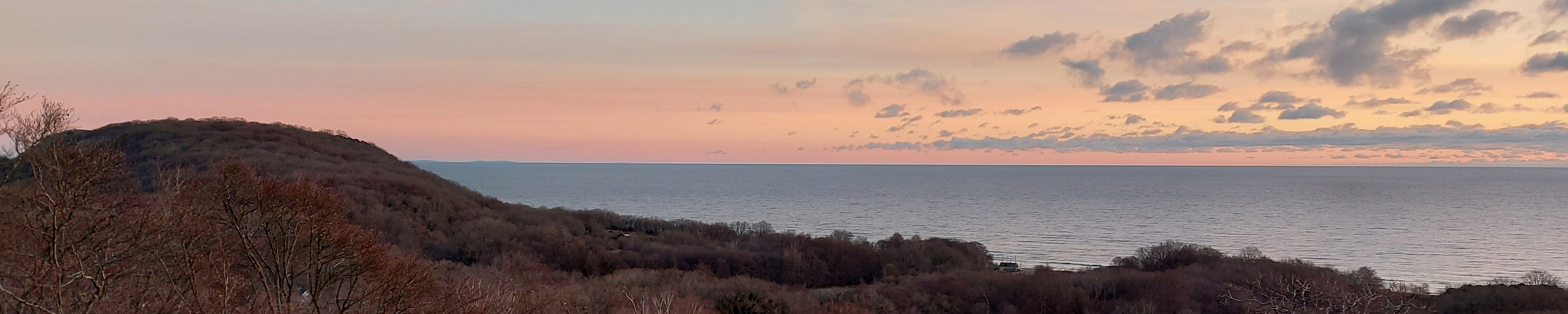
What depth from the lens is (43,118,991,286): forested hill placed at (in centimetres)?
4744

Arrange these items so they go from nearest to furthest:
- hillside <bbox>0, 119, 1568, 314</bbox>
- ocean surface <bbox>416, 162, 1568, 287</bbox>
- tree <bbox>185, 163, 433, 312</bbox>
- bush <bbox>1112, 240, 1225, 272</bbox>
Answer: hillside <bbox>0, 119, 1568, 314</bbox>
tree <bbox>185, 163, 433, 312</bbox>
bush <bbox>1112, 240, 1225, 272</bbox>
ocean surface <bbox>416, 162, 1568, 287</bbox>

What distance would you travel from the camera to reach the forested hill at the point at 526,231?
156ft

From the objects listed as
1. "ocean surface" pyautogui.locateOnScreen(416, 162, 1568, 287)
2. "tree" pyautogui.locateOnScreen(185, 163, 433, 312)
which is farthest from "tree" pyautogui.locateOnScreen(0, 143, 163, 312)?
"ocean surface" pyautogui.locateOnScreen(416, 162, 1568, 287)

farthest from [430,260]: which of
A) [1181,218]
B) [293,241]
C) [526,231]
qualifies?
[1181,218]

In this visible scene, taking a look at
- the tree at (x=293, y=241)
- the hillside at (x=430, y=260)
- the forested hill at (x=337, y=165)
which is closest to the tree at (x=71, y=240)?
the hillside at (x=430, y=260)

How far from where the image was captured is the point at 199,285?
14.9m

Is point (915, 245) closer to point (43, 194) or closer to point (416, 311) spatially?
point (416, 311)

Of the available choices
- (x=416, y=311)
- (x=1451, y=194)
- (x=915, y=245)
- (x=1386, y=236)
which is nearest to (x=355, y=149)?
(x=915, y=245)

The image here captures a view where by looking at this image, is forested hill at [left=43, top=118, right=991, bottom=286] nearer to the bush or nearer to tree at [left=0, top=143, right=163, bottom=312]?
the bush

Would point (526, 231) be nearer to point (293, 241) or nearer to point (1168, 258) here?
point (293, 241)

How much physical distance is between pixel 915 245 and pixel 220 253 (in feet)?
150

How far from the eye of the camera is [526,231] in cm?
5275

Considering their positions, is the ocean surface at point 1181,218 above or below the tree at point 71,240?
below

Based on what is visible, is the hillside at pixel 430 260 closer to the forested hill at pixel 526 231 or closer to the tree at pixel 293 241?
the tree at pixel 293 241
